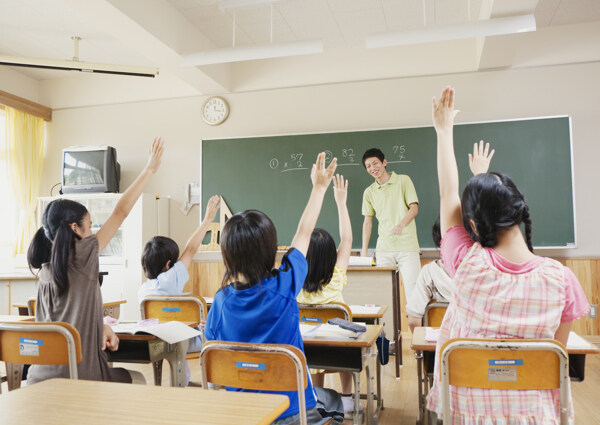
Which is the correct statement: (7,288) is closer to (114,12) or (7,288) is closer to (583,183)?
(114,12)

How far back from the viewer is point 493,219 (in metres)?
1.30

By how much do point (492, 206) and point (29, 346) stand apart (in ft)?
5.45

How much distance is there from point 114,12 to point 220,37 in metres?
1.56

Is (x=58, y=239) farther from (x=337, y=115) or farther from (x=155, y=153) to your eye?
(x=337, y=115)

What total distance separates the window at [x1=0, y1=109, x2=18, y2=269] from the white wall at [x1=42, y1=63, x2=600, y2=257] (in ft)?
1.46

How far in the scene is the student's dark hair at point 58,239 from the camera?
6.15 feet

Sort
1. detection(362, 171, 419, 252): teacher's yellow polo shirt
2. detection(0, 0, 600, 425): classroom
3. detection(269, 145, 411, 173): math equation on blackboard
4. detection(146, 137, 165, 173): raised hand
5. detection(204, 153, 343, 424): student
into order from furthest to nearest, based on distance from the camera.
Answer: detection(269, 145, 411, 173): math equation on blackboard < detection(362, 171, 419, 252): teacher's yellow polo shirt < detection(0, 0, 600, 425): classroom < detection(146, 137, 165, 173): raised hand < detection(204, 153, 343, 424): student

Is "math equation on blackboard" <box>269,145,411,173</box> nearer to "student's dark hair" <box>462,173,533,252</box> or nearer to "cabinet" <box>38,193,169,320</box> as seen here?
"cabinet" <box>38,193,169,320</box>

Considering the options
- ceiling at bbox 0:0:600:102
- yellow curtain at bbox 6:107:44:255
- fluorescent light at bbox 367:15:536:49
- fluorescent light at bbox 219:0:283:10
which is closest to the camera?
fluorescent light at bbox 367:15:536:49

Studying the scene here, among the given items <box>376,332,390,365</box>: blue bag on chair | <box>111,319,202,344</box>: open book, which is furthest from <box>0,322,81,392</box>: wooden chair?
<box>376,332,390,365</box>: blue bag on chair

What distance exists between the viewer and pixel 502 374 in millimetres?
1326

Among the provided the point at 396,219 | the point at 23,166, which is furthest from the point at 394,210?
the point at 23,166

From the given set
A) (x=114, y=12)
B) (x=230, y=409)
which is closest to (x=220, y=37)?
(x=114, y=12)

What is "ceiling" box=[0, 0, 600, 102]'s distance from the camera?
4.46 meters
